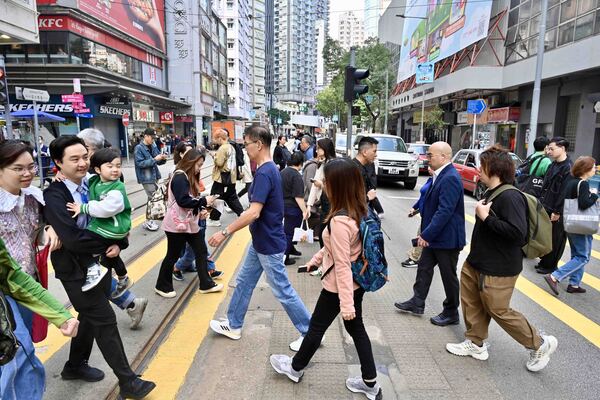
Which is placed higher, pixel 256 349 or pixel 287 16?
pixel 287 16

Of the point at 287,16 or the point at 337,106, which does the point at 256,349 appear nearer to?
the point at 337,106

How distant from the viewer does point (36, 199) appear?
255 centimetres

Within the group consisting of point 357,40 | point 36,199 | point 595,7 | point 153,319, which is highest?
point 357,40

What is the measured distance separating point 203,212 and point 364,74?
624cm

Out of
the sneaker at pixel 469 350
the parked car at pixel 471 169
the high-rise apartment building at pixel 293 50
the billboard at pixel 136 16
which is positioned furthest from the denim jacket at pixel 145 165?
the high-rise apartment building at pixel 293 50

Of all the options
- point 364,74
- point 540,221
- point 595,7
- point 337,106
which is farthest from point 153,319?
point 337,106

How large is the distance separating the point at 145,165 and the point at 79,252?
5.64 meters

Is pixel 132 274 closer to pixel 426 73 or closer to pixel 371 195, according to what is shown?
pixel 371 195

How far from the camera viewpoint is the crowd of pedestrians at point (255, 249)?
2381 millimetres

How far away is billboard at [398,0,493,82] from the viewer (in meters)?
23.9

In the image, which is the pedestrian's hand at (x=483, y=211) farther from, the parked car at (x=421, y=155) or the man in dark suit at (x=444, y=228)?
the parked car at (x=421, y=155)

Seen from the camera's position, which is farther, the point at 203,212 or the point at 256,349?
the point at 203,212

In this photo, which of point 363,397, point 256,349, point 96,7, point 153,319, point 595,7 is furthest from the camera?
point 96,7

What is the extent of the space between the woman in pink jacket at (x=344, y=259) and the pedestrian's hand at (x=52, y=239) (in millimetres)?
1650
